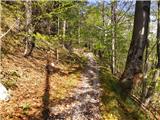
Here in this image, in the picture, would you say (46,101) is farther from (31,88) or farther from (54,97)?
(31,88)

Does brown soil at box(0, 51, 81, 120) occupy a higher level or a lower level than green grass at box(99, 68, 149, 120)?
higher

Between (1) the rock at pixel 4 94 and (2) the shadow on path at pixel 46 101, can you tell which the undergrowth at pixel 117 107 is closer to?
(2) the shadow on path at pixel 46 101

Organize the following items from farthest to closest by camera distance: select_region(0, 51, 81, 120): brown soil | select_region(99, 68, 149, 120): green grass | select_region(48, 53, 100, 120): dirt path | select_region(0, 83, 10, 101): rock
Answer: select_region(99, 68, 149, 120): green grass
select_region(48, 53, 100, 120): dirt path
select_region(0, 83, 10, 101): rock
select_region(0, 51, 81, 120): brown soil

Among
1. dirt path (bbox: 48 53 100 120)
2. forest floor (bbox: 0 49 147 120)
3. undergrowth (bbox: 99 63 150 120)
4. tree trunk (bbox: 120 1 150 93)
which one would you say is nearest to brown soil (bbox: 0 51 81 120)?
forest floor (bbox: 0 49 147 120)

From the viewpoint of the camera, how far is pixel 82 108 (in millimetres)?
10281

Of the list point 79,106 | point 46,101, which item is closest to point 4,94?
point 46,101

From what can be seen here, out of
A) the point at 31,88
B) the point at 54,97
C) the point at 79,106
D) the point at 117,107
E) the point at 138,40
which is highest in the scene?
the point at 138,40

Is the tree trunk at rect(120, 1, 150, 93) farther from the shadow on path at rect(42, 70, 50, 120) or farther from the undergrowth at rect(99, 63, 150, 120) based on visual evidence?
the shadow on path at rect(42, 70, 50, 120)

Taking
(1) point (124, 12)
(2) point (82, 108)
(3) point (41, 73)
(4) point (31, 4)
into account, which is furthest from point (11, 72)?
(1) point (124, 12)

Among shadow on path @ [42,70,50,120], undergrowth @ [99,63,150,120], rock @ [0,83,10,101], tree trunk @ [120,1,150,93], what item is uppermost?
tree trunk @ [120,1,150,93]

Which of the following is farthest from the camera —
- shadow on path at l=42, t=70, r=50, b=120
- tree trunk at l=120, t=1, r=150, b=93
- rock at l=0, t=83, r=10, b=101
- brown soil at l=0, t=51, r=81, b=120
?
tree trunk at l=120, t=1, r=150, b=93

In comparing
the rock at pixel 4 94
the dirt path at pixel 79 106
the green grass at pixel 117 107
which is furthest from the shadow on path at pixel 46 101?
the green grass at pixel 117 107

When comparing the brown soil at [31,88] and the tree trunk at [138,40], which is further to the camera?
the tree trunk at [138,40]

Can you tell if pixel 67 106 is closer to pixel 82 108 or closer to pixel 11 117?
pixel 82 108
